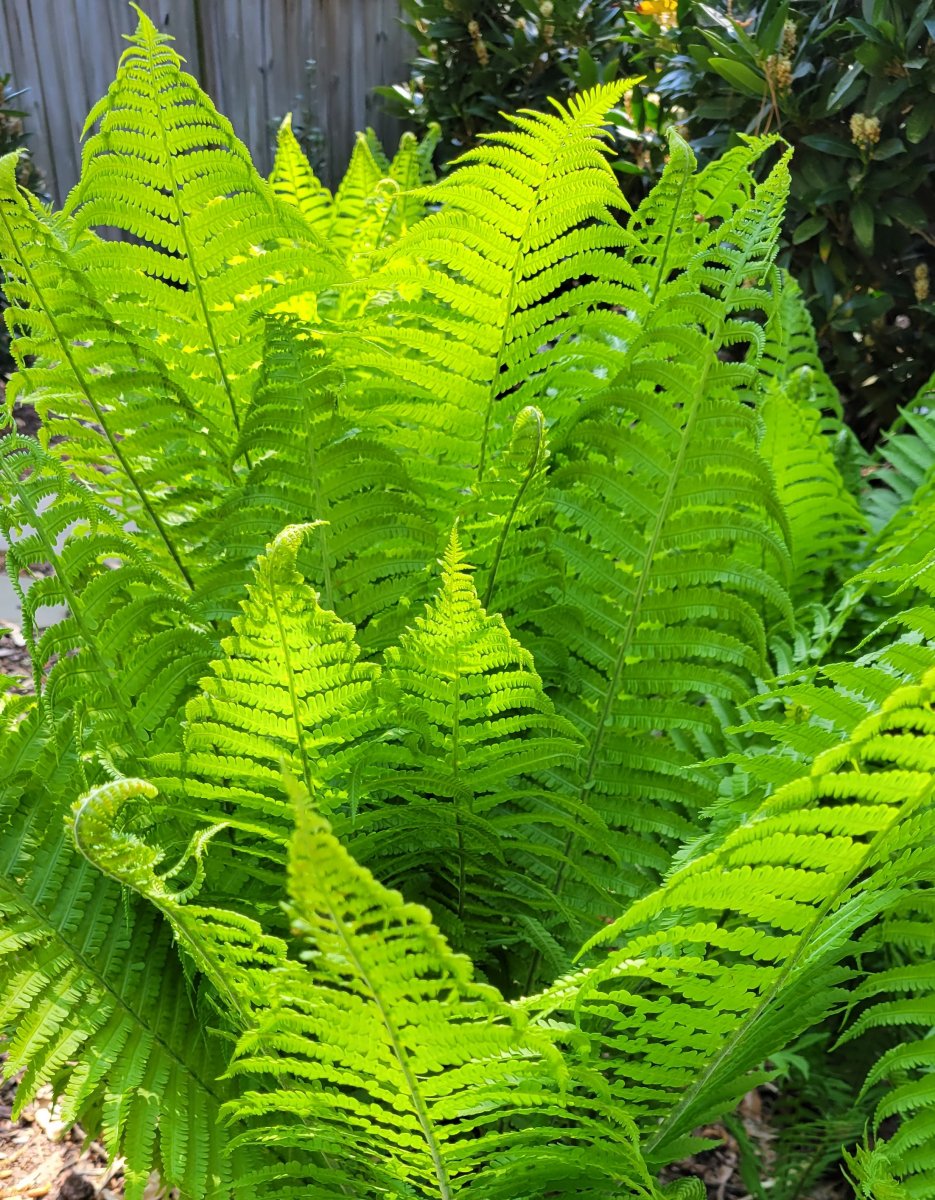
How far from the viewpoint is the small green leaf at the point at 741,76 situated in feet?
6.50

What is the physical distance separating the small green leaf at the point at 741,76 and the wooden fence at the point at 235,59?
115 inches

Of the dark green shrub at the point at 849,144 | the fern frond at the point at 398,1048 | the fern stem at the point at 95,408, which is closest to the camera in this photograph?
the fern frond at the point at 398,1048

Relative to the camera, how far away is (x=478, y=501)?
0.80 meters

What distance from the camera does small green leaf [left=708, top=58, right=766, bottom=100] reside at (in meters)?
1.98

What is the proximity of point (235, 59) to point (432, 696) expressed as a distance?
508 cm

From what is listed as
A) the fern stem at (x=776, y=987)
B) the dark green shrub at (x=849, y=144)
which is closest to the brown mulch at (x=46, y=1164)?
the fern stem at (x=776, y=987)

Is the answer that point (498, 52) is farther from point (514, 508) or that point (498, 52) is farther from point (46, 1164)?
point (46, 1164)

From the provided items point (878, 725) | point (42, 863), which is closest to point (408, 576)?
point (42, 863)

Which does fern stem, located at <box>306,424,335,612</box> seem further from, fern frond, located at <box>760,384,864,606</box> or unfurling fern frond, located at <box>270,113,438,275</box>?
fern frond, located at <box>760,384,864,606</box>

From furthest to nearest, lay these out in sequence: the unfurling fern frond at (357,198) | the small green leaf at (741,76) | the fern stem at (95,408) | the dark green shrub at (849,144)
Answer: the small green leaf at (741,76), the dark green shrub at (849,144), the unfurling fern frond at (357,198), the fern stem at (95,408)

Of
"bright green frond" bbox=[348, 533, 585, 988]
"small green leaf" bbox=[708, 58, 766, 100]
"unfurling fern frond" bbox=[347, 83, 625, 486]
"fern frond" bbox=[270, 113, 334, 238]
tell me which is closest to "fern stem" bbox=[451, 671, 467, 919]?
"bright green frond" bbox=[348, 533, 585, 988]

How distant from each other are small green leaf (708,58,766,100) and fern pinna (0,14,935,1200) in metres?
1.34

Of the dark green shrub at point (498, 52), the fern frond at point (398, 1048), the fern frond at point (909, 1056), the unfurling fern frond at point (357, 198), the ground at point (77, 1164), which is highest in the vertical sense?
the dark green shrub at point (498, 52)

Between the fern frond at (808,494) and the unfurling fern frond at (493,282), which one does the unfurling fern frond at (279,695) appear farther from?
the fern frond at (808,494)
